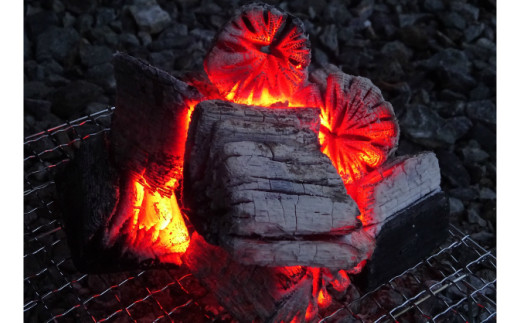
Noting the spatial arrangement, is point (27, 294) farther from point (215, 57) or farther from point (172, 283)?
point (215, 57)

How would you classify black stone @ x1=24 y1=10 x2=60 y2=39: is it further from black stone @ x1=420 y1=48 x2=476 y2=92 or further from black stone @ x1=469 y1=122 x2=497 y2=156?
black stone @ x1=469 y1=122 x2=497 y2=156

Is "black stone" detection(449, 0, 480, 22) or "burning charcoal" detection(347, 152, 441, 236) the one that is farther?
"black stone" detection(449, 0, 480, 22)

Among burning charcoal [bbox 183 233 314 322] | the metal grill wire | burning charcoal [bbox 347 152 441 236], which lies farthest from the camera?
the metal grill wire

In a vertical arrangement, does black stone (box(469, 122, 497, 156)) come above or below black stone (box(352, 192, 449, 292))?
Answer: below

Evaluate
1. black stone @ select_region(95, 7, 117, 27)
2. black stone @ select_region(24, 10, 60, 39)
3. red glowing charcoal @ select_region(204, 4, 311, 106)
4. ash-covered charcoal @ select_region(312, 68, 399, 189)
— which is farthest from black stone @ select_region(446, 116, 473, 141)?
black stone @ select_region(24, 10, 60, 39)

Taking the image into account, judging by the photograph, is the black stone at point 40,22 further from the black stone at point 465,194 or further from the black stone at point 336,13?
the black stone at point 465,194

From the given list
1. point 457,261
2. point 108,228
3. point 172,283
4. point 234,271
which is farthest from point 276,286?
point 457,261

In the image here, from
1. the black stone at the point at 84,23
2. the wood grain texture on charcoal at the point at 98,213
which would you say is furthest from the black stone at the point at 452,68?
the wood grain texture on charcoal at the point at 98,213
